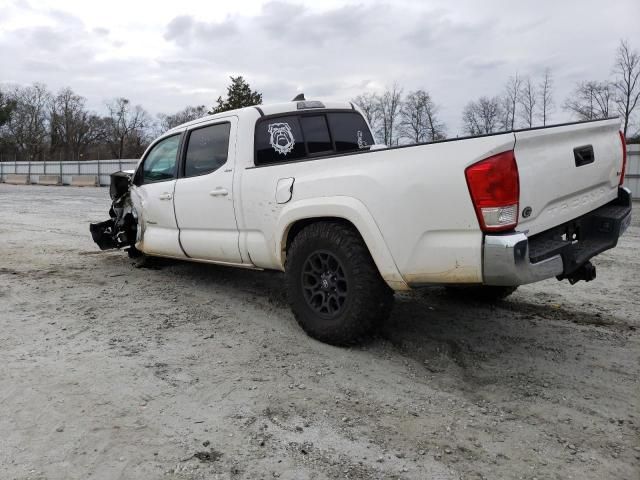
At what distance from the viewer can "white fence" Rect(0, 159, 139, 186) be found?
1314 inches

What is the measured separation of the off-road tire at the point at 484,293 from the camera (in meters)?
4.91

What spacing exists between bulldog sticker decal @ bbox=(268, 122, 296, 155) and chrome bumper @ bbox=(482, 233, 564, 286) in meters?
2.28

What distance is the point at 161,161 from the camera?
5.82m

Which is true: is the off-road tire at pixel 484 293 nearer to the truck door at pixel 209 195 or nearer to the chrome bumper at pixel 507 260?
the chrome bumper at pixel 507 260

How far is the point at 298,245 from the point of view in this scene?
392 centimetres

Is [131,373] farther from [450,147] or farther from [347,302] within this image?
[450,147]

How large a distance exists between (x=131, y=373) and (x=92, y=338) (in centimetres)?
85

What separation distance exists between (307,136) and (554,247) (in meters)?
2.49

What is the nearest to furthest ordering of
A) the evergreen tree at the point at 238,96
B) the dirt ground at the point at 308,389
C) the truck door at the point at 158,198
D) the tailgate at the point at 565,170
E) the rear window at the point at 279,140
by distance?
the dirt ground at the point at 308,389, the tailgate at the point at 565,170, the rear window at the point at 279,140, the truck door at the point at 158,198, the evergreen tree at the point at 238,96

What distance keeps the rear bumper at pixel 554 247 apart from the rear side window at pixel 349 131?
232 centimetres

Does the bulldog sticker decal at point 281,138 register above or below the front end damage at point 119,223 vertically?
above

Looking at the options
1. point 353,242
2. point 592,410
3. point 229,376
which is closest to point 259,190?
point 353,242

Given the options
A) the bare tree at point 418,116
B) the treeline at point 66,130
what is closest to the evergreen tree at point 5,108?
the treeline at point 66,130

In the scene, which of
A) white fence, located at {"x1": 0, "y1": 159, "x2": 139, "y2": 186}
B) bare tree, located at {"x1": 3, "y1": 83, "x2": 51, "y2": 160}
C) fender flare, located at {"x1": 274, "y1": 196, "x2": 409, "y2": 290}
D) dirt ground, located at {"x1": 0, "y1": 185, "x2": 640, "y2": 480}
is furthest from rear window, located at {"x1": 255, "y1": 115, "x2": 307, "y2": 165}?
bare tree, located at {"x1": 3, "y1": 83, "x2": 51, "y2": 160}
